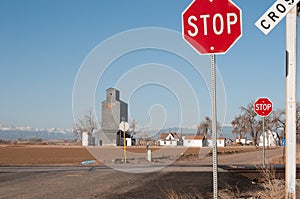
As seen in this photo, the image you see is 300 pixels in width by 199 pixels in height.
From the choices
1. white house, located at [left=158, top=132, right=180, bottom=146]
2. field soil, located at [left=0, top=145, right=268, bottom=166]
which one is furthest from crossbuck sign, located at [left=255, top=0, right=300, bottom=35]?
white house, located at [left=158, top=132, right=180, bottom=146]

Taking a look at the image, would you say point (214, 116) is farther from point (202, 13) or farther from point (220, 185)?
point (220, 185)

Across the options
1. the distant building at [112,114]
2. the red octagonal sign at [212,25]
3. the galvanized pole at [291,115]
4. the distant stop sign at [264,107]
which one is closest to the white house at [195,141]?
the distant building at [112,114]

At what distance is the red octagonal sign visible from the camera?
4941mm

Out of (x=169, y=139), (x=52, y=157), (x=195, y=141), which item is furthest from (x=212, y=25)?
(x=169, y=139)

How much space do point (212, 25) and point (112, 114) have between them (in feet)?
125

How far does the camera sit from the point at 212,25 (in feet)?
16.5

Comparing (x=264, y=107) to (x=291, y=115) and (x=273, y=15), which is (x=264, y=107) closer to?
(x=291, y=115)

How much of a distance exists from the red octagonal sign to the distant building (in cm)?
1901

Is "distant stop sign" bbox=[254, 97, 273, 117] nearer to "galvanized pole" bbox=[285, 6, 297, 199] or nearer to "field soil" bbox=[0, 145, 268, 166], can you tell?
"galvanized pole" bbox=[285, 6, 297, 199]

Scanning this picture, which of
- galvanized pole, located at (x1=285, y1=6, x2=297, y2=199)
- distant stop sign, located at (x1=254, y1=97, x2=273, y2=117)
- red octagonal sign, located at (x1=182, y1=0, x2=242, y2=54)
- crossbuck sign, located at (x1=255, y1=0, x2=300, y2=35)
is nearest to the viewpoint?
red octagonal sign, located at (x1=182, y1=0, x2=242, y2=54)

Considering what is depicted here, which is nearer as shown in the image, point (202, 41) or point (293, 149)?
point (202, 41)

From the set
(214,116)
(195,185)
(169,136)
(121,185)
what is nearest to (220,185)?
(195,185)

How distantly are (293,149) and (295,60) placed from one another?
1.34 meters

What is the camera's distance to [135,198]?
29.1 feet
